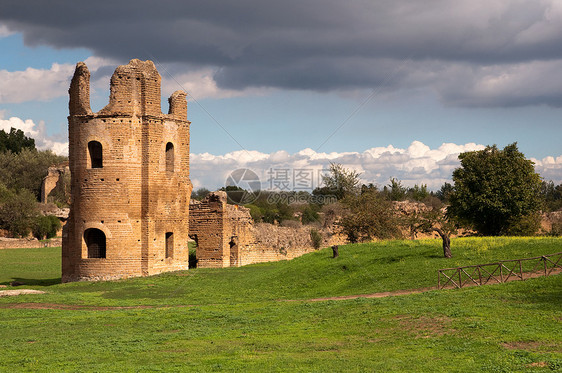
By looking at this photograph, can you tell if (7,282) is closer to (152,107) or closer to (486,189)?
(152,107)

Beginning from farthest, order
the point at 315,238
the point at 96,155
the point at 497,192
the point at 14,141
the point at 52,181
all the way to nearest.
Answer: the point at 14,141, the point at 52,181, the point at 315,238, the point at 497,192, the point at 96,155

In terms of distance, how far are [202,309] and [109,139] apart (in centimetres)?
1391

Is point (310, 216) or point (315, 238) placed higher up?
point (310, 216)

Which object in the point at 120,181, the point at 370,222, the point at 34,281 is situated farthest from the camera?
the point at 370,222

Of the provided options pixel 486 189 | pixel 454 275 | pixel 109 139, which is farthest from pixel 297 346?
pixel 486 189

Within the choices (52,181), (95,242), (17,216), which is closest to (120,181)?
(95,242)

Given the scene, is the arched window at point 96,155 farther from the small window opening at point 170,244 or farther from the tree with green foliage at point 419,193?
the tree with green foliage at point 419,193

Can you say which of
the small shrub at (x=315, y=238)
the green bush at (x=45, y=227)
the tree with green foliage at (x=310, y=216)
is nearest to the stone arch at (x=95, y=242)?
the small shrub at (x=315, y=238)

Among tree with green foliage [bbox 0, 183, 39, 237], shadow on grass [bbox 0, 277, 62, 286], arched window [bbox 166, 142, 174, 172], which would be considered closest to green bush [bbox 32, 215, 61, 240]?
tree with green foliage [bbox 0, 183, 39, 237]

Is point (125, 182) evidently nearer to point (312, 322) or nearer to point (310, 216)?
point (312, 322)

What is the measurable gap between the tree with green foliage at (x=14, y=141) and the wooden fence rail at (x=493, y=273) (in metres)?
99.3

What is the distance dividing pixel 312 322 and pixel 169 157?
1924cm

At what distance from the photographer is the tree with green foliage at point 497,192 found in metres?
38.6

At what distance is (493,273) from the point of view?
69.3 feet
